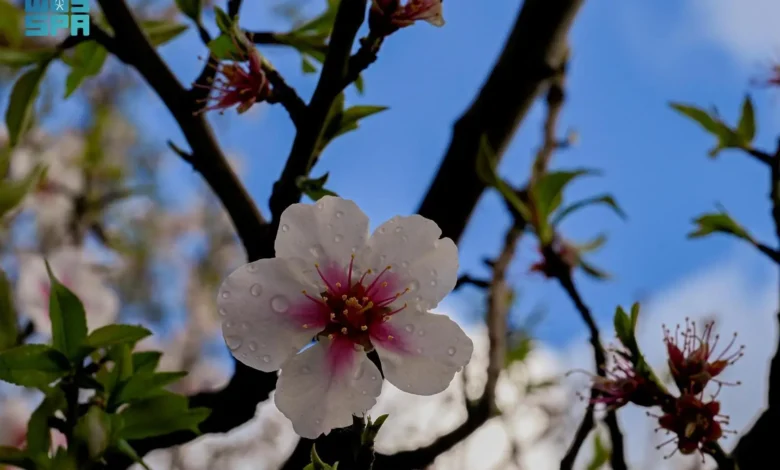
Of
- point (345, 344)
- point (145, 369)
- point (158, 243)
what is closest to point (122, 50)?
point (145, 369)

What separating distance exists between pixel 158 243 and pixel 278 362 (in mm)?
4059

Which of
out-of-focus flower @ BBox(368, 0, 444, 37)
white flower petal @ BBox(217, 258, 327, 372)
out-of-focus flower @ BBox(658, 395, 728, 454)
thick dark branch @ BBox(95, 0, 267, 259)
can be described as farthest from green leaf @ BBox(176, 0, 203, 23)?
out-of-focus flower @ BBox(658, 395, 728, 454)

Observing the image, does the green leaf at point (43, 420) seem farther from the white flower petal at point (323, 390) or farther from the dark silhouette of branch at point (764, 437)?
the dark silhouette of branch at point (764, 437)

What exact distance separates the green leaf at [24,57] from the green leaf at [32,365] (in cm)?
38

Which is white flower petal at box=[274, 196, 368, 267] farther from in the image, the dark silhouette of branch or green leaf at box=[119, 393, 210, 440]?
the dark silhouette of branch

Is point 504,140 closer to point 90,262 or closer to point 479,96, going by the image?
point 479,96

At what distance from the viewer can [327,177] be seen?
59 cm

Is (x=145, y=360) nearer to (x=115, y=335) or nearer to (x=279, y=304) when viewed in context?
(x=115, y=335)

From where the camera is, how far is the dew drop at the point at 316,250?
0.57 metres

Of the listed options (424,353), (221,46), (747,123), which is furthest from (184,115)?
(747,123)

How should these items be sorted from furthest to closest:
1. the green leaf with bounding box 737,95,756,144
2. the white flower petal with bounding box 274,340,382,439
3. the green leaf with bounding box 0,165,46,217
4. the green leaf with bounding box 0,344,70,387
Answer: the green leaf with bounding box 737,95,756,144, the green leaf with bounding box 0,165,46,217, the green leaf with bounding box 0,344,70,387, the white flower petal with bounding box 274,340,382,439

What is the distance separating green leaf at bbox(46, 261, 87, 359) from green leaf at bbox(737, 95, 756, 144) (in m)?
0.92

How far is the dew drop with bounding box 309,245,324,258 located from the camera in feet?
1.87

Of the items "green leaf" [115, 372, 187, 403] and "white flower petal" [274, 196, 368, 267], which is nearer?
"white flower petal" [274, 196, 368, 267]
